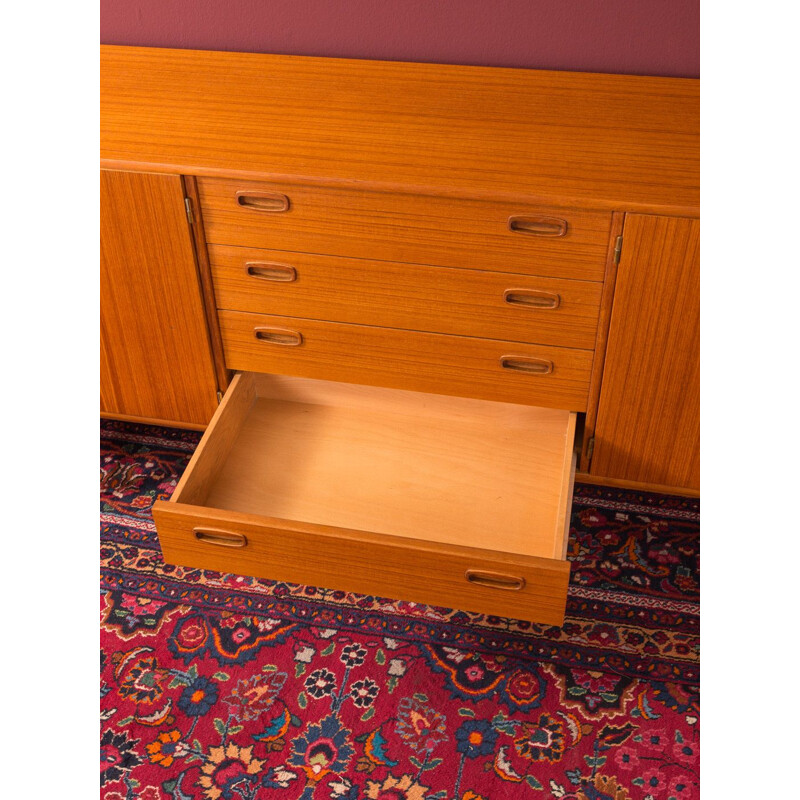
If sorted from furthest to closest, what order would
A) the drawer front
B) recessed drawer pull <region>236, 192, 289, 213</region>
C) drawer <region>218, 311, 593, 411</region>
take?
drawer <region>218, 311, 593, 411</region>
recessed drawer pull <region>236, 192, 289, 213</region>
the drawer front

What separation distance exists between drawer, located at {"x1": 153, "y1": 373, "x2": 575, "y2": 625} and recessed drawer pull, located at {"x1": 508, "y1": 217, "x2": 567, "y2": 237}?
1.27 feet

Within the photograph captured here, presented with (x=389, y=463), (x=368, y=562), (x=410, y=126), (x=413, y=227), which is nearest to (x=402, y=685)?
(x=368, y=562)

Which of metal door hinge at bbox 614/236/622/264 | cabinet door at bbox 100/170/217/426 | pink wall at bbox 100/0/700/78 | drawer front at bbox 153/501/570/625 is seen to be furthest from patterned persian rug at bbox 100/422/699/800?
pink wall at bbox 100/0/700/78

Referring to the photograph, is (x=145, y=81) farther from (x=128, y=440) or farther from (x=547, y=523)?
(x=547, y=523)

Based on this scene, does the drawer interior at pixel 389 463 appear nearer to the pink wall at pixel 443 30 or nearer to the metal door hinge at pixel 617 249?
the metal door hinge at pixel 617 249

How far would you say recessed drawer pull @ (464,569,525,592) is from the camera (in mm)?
1360

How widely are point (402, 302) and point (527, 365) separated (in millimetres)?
266

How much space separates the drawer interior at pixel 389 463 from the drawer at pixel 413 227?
0.33 meters

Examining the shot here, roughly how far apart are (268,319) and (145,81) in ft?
1.75

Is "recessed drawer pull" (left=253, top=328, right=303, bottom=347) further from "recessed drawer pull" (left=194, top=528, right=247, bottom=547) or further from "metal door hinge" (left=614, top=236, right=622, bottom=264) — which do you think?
"metal door hinge" (left=614, top=236, right=622, bottom=264)

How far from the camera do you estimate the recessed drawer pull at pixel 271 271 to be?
1.58m

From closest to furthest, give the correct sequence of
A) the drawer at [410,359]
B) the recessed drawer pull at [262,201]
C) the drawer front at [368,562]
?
1. the drawer front at [368,562]
2. the recessed drawer pull at [262,201]
3. the drawer at [410,359]

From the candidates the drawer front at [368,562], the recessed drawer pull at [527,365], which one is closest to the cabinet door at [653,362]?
the recessed drawer pull at [527,365]

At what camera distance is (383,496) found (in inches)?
63.4
